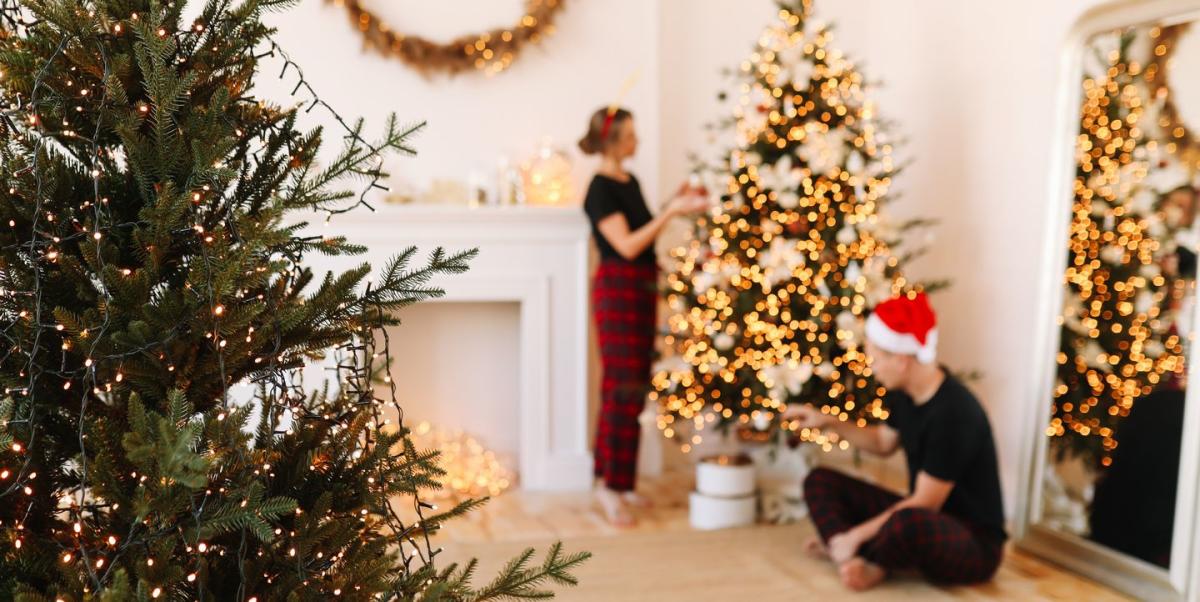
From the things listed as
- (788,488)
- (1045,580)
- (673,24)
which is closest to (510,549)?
(788,488)

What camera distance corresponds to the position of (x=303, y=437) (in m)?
1.51

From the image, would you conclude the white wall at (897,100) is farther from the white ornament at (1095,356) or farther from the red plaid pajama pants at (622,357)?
the red plaid pajama pants at (622,357)

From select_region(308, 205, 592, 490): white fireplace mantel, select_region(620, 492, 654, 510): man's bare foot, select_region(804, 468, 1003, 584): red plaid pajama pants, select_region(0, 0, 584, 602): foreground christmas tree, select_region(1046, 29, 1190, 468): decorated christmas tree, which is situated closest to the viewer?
select_region(0, 0, 584, 602): foreground christmas tree

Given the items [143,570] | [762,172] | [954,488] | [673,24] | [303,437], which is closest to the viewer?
[143,570]

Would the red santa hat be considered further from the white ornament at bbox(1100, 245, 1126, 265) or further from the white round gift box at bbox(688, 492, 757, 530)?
the white round gift box at bbox(688, 492, 757, 530)

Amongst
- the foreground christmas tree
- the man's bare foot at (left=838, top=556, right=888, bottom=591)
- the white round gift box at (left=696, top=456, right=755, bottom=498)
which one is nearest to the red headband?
the white round gift box at (left=696, top=456, right=755, bottom=498)

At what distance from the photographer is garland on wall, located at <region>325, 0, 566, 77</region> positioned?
161 inches

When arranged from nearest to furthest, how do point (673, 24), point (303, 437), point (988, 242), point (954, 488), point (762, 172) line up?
point (303, 437), point (954, 488), point (762, 172), point (988, 242), point (673, 24)

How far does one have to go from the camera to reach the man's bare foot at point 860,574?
2.93m

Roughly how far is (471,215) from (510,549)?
1.35 metres

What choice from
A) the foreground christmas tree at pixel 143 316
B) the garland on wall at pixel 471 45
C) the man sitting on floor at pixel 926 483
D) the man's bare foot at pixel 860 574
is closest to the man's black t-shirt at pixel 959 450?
the man sitting on floor at pixel 926 483

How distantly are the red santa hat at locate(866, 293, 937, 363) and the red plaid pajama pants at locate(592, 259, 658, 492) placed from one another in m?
1.02

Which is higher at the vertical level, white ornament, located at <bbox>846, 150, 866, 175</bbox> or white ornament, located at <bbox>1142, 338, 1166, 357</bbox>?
white ornament, located at <bbox>846, 150, 866, 175</bbox>

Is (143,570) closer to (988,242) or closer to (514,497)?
(514,497)
